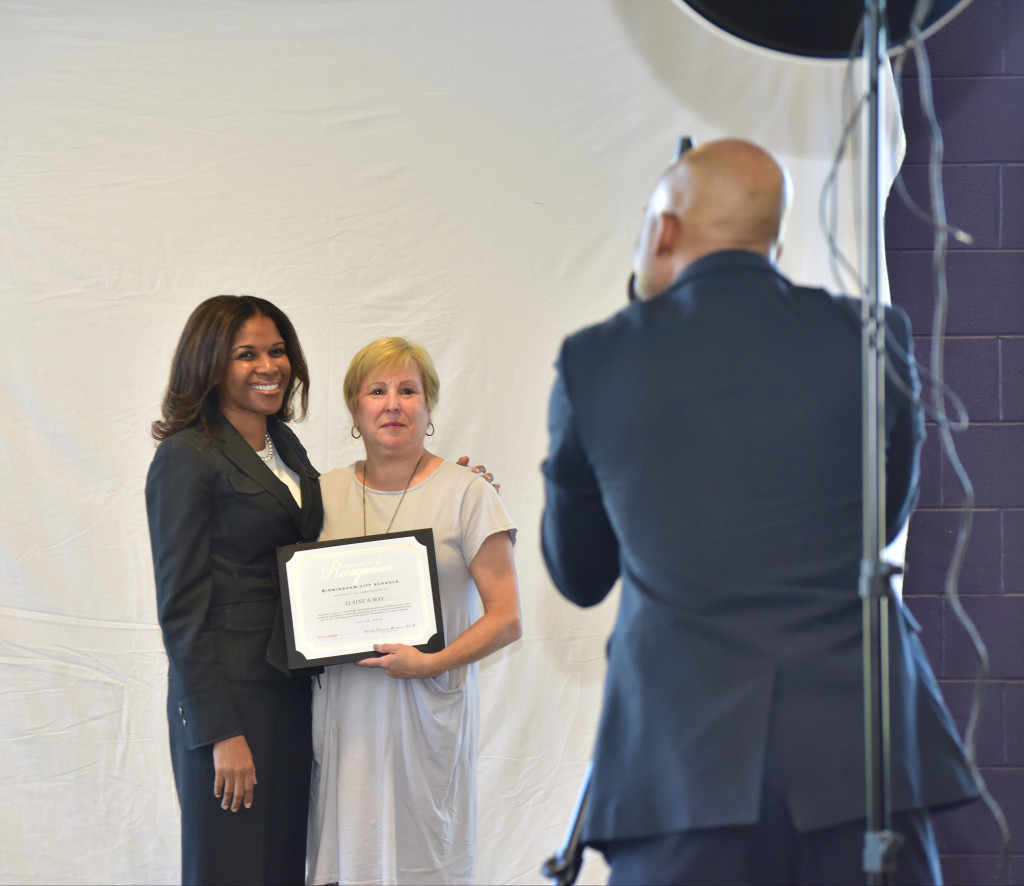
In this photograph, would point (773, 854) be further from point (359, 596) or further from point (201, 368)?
point (201, 368)

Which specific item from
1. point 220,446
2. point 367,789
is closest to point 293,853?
point 367,789

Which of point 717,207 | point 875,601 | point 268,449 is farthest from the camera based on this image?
point 268,449

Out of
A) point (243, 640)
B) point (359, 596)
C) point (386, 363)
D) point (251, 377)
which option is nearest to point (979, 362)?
point (386, 363)

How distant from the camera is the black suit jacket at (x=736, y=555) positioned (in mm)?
1127

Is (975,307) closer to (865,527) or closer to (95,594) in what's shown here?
(865,527)

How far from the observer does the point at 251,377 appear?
84.6 inches

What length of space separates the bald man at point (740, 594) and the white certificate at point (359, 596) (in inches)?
34.5

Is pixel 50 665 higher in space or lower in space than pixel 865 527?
lower

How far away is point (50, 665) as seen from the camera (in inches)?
111

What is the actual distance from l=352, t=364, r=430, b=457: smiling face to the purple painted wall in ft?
4.78

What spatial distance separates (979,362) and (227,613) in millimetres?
2061

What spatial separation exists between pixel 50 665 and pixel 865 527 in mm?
2422

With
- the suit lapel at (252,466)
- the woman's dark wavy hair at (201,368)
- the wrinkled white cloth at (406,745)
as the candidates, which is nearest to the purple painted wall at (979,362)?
the wrinkled white cloth at (406,745)

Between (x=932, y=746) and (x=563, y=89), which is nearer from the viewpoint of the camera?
(x=932, y=746)
